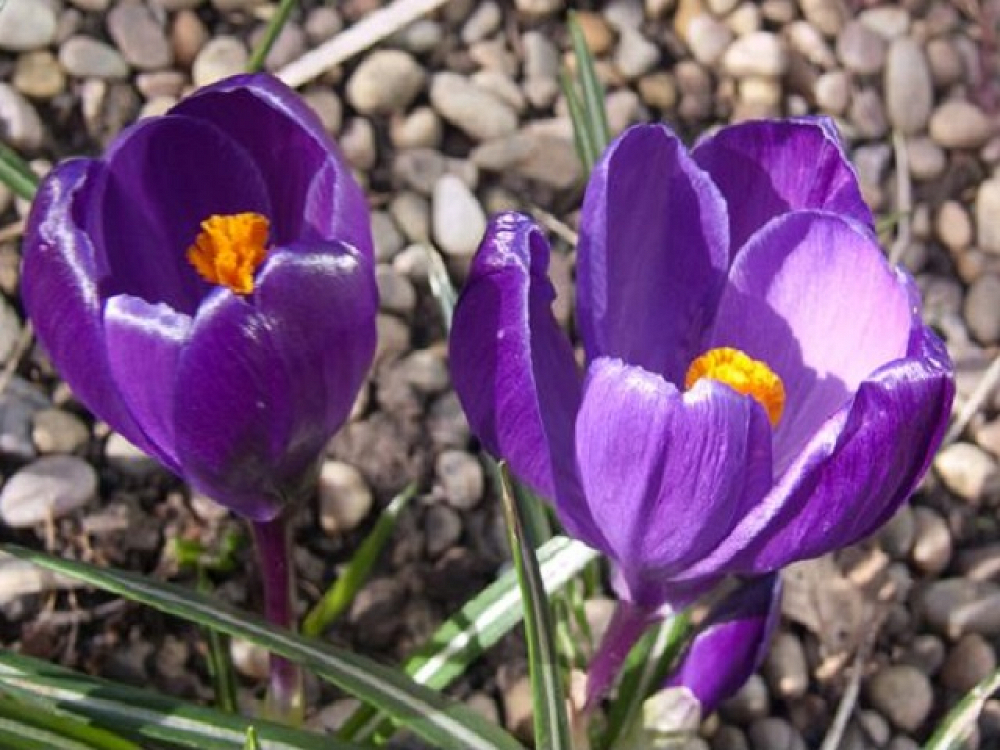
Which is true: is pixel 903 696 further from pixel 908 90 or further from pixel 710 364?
pixel 908 90

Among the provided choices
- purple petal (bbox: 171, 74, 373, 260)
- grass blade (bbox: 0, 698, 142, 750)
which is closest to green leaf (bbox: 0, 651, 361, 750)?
grass blade (bbox: 0, 698, 142, 750)

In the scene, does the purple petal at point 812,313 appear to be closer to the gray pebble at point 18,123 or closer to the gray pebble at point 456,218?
the gray pebble at point 456,218

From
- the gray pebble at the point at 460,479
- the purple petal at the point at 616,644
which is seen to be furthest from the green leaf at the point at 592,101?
the purple petal at the point at 616,644

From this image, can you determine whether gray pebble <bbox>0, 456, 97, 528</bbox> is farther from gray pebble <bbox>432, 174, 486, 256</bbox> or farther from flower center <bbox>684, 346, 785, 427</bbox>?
flower center <bbox>684, 346, 785, 427</bbox>

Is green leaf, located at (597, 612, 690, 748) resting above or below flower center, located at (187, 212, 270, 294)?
below

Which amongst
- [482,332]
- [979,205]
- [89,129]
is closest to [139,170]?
[482,332]

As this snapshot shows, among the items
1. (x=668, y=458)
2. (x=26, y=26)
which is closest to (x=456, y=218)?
(x=26, y=26)
